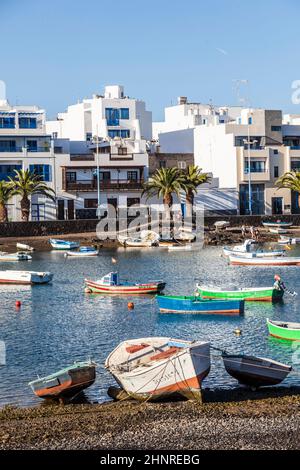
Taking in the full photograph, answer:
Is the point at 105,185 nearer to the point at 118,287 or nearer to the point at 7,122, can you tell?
the point at 7,122

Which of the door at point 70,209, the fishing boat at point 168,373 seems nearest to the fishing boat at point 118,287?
the fishing boat at point 168,373

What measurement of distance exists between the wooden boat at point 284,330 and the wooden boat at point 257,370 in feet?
26.8

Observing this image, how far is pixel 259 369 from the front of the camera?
35.0 metres

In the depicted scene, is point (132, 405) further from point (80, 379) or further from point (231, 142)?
point (231, 142)

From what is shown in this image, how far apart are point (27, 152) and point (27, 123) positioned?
3700 mm

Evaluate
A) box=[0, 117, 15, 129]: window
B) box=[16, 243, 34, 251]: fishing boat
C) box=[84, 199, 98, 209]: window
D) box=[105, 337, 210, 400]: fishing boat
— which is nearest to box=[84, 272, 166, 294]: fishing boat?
box=[105, 337, 210, 400]: fishing boat

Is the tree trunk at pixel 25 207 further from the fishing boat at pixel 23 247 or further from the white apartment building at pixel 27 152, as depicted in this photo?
the fishing boat at pixel 23 247

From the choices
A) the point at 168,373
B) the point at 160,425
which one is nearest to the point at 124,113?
the point at 168,373

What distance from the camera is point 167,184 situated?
101m

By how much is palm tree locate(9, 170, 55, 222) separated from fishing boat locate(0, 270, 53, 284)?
29.7 m

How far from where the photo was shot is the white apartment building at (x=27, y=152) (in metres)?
102

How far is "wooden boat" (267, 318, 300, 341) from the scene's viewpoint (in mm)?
43222
